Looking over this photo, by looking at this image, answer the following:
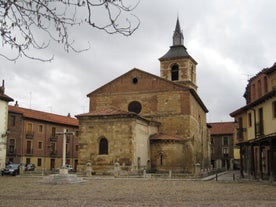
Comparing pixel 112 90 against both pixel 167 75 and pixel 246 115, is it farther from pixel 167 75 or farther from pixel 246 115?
pixel 246 115

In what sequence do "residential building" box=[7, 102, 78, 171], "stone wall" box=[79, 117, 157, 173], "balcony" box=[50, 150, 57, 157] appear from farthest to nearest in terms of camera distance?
"balcony" box=[50, 150, 57, 157]
"residential building" box=[7, 102, 78, 171]
"stone wall" box=[79, 117, 157, 173]

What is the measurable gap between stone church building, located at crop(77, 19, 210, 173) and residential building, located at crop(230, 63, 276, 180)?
5.58 m

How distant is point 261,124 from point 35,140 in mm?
32308

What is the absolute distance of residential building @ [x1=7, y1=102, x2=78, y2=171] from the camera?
45062 mm

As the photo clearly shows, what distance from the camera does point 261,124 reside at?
81.3 ft

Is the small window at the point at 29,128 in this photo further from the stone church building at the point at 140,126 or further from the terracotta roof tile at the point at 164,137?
the terracotta roof tile at the point at 164,137

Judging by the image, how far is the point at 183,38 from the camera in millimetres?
51750

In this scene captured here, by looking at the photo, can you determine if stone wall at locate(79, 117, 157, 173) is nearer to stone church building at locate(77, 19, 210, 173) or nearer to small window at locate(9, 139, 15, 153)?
stone church building at locate(77, 19, 210, 173)

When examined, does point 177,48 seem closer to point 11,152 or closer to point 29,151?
point 29,151

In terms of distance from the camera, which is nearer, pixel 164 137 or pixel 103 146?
pixel 103 146

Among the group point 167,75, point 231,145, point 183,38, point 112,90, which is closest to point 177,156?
point 112,90

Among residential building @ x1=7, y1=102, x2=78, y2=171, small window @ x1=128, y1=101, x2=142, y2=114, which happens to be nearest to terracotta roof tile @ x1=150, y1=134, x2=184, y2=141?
small window @ x1=128, y1=101, x2=142, y2=114

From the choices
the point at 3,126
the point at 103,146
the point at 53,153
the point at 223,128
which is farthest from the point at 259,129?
the point at 223,128

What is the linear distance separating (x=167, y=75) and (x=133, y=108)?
11.0 m
